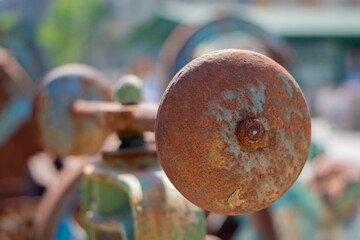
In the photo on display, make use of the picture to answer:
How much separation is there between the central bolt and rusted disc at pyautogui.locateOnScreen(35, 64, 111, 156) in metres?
0.83

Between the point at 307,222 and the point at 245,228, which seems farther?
the point at 307,222

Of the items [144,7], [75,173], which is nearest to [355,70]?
[144,7]

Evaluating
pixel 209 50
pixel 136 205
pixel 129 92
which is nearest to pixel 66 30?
pixel 209 50

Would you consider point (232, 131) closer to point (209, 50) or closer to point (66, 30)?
point (209, 50)

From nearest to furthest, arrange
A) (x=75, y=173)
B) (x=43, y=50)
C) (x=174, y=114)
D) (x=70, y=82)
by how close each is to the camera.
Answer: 1. (x=174, y=114)
2. (x=70, y=82)
3. (x=75, y=173)
4. (x=43, y=50)

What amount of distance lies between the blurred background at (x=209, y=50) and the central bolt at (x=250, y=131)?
1051 mm

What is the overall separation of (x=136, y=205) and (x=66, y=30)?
17.4m

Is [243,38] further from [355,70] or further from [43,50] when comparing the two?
[43,50]

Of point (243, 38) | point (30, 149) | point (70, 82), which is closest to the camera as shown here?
point (70, 82)

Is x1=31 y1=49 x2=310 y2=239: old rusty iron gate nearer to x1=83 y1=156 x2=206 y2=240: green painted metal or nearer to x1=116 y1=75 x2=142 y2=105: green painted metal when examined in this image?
x1=83 y1=156 x2=206 y2=240: green painted metal

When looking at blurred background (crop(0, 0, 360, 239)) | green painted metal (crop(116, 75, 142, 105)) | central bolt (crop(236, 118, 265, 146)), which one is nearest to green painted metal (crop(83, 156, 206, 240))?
green painted metal (crop(116, 75, 142, 105))

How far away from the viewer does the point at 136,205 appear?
998 mm

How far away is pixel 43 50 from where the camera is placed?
18.3 meters

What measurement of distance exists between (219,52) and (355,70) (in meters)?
14.1
